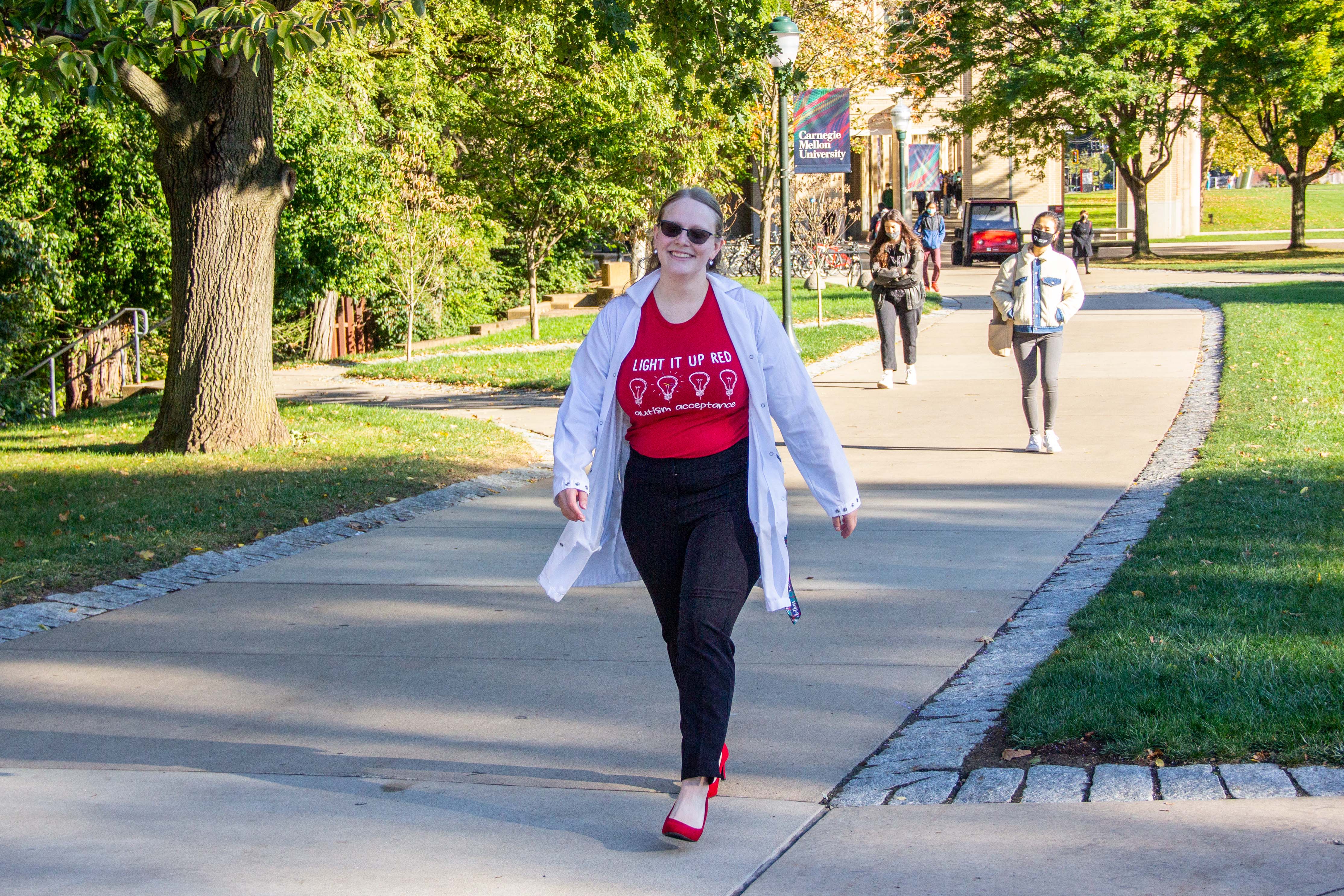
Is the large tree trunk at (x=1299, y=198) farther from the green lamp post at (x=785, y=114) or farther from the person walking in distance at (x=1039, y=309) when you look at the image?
the person walking in distance at (x=1039, y=309)

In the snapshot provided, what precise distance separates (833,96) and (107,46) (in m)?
9.22

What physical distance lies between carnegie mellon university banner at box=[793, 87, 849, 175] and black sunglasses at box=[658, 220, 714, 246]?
11170mm

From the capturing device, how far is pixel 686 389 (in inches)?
156

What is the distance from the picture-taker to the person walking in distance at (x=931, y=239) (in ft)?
86.4

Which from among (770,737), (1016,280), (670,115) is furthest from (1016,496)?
(670,115)

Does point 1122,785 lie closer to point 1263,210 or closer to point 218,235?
point 218,235

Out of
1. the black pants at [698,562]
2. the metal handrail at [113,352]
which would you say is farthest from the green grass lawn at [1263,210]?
the black pants at [698,562]

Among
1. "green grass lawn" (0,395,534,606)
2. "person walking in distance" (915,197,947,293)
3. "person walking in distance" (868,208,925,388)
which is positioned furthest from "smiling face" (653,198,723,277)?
"person walking in distance" (915,197,947,293)

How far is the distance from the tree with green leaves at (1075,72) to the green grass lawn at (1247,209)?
598 inches

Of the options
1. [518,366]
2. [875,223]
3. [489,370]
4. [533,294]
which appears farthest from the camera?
[875,223]

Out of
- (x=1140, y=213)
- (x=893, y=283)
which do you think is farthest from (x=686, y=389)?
(x=1140, y=213)

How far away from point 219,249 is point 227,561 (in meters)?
4.28

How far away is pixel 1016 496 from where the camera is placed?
8695 mm

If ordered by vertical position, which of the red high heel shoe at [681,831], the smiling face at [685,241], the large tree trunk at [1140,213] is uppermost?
the large tree trunk at [1140,213]
